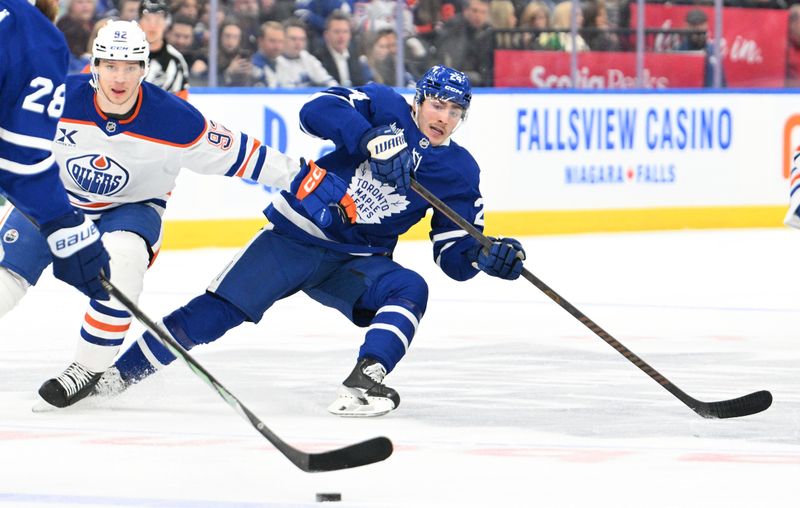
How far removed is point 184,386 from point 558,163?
595 centimetres

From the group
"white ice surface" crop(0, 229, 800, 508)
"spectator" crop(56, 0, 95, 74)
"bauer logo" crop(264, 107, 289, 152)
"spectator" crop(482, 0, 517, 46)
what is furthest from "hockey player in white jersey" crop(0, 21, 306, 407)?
"spectator" crop(482, 0, 517, 46)

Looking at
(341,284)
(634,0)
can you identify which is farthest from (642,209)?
(341,284)

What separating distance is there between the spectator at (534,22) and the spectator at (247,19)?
190 centimetres

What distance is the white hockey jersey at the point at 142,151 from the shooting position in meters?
4.44

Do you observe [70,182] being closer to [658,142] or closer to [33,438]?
[33,438]

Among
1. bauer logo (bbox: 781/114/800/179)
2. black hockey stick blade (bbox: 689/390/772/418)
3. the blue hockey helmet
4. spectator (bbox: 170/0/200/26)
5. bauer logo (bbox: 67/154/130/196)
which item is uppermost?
the blue hockey helmet

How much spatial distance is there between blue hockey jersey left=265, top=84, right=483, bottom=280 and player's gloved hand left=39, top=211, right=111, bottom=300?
3.62ft

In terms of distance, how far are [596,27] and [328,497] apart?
7.93 meters

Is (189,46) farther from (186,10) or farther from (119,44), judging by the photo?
A: (119,44)

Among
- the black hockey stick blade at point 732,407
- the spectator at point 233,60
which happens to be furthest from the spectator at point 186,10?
the black hockey stick blade at point 732,407

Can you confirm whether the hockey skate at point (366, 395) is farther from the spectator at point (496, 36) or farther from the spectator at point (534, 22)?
the spectator at point (534, 22)

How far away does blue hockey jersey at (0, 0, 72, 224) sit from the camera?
3.15 m

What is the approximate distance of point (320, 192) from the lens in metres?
4.38

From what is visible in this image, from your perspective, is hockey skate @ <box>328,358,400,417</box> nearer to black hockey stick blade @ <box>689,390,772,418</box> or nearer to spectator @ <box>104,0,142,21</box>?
black hockey stick blade @ <box>689,390,772,418</box>
